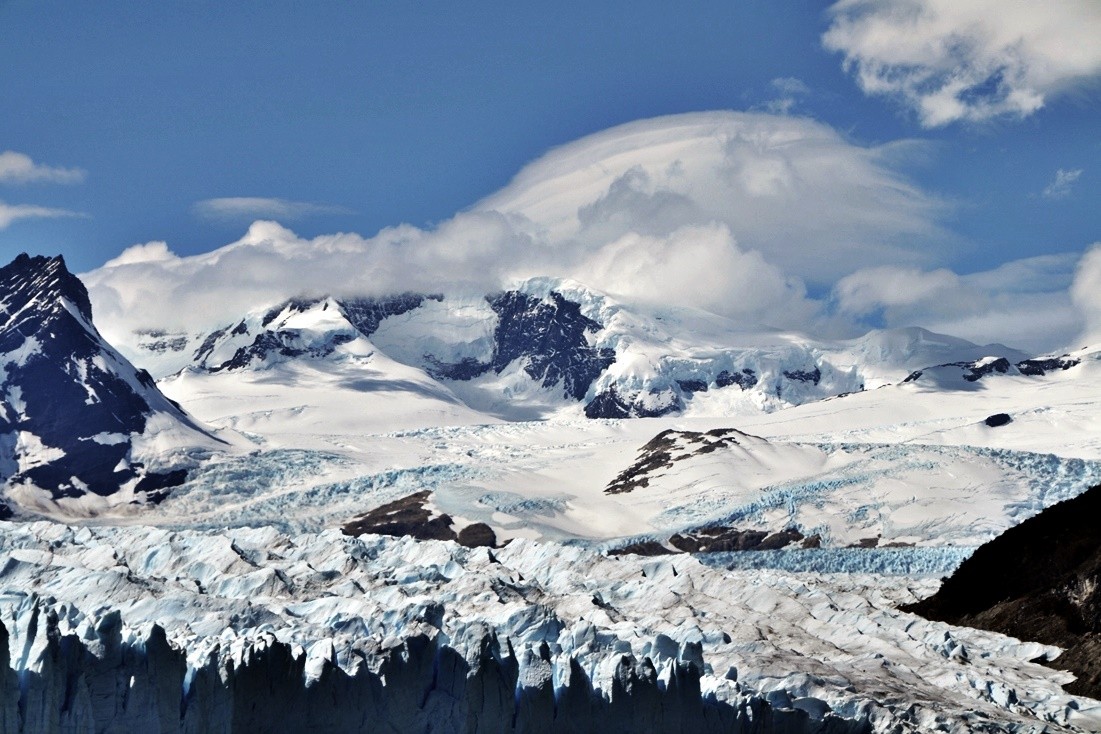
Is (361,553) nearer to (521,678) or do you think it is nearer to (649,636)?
(649,636)

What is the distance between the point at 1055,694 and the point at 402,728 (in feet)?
159

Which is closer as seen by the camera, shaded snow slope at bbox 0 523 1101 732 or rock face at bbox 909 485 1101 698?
shaded snow slope at bbox 0 523 1101 732

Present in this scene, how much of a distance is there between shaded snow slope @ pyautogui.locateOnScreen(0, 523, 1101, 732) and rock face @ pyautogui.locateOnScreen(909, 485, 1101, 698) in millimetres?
3596

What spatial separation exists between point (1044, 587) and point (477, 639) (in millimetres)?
73810

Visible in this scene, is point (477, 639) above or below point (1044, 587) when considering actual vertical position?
below

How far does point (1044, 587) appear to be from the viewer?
133875 millimetres

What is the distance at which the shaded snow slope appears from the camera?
2741 inches

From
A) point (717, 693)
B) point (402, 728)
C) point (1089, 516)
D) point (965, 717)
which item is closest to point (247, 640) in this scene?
point (402, 728)

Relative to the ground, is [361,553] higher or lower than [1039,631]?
higher

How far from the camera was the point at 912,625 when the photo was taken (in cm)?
12319

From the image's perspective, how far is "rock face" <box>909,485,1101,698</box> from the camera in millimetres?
121062

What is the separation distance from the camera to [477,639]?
2936 inches

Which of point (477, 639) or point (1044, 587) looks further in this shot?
point (1044, 587)

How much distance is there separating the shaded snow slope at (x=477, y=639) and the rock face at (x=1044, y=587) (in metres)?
3.60
